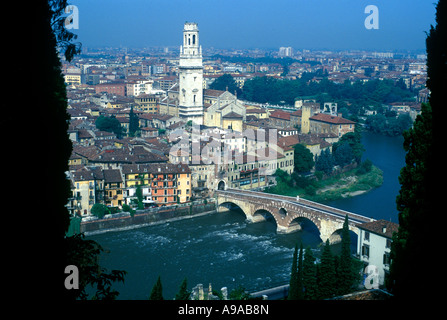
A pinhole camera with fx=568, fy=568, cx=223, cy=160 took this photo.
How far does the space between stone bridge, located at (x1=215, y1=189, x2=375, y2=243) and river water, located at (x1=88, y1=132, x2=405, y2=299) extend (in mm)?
210

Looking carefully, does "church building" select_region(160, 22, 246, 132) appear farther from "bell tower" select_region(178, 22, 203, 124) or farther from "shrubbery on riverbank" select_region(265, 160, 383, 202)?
"shrubbery on riverbank" select_region(265, 160, 383, 202)

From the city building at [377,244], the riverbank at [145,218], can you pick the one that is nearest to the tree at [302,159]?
the riverbank at [145,218]

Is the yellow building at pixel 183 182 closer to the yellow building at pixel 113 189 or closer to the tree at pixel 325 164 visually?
the yellow building at pixel 113 189

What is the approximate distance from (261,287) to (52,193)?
20.5ft

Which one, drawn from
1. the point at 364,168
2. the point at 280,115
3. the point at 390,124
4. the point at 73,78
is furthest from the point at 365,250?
the point at 73,78

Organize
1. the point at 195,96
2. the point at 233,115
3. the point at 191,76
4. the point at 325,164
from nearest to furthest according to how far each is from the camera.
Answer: the point at 325,164 < the point at 233,115 < the point at 191,76 < the point at 195,96

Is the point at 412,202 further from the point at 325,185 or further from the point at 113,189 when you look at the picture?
the point at 325,185

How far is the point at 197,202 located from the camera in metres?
12.0

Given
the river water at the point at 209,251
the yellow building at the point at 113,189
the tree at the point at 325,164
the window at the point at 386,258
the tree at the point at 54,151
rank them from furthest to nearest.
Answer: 1. the tree at the point at 325,164
2. the yellow building at the point at 113,189
3. the river water at the point at 209,251
4. the window at the point at 386,258
5. the tree at the point at 54,151

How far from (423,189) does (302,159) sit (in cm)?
1138

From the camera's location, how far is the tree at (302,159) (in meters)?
14.7

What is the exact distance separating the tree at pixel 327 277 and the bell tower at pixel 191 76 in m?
13.5

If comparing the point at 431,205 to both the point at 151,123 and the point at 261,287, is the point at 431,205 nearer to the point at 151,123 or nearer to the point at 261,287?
the point at 261,287

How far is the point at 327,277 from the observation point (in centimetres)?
656
